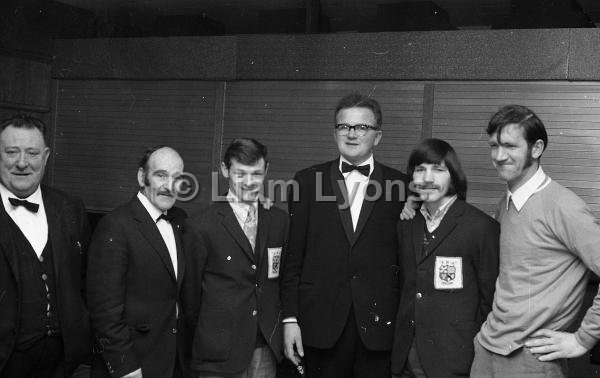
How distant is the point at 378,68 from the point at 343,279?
184 cm

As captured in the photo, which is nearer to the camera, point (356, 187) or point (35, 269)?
point (35, 269)

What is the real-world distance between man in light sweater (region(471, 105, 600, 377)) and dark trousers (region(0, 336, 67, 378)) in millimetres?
1622

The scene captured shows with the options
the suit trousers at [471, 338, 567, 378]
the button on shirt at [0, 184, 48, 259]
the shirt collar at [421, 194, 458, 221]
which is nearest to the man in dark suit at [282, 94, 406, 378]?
the shirt collar at [421, 194, 458, 221]

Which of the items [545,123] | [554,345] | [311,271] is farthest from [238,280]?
[545,123]

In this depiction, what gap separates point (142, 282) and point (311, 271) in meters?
0.70

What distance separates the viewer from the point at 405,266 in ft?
9.41

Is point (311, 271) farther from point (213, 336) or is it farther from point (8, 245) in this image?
point (8, 245)

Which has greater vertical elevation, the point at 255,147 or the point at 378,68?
the point at 378,68

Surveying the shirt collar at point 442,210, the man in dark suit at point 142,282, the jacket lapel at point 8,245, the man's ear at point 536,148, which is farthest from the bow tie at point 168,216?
the man's ear at point 536,148

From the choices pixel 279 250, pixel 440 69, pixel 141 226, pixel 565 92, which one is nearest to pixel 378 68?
pixel 440 69

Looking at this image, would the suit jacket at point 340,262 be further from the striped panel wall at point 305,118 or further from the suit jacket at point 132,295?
the striped panel wall at point 305,118

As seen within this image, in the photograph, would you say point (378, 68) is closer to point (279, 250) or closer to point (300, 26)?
point (300, 26)

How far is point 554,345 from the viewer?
8.10 ft

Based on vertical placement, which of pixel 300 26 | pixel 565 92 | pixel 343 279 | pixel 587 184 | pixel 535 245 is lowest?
pixel 343 279
